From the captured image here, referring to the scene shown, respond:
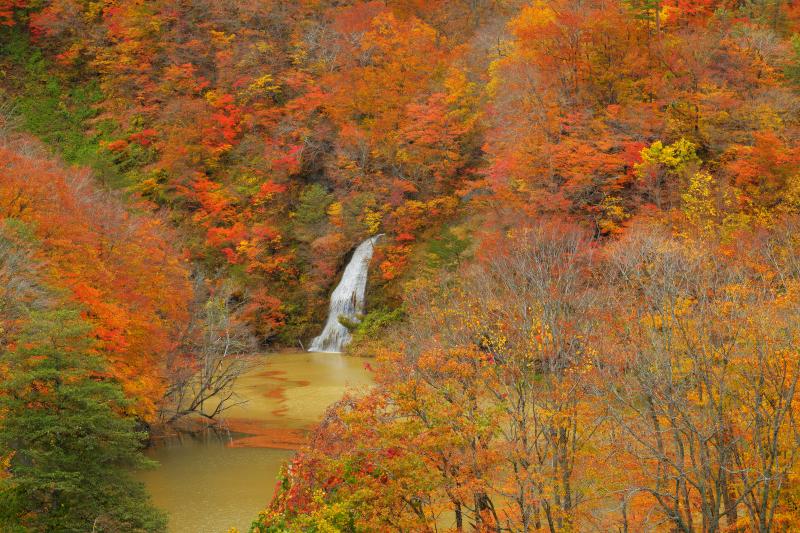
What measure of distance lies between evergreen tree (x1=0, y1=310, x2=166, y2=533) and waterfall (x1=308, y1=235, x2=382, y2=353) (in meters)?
22.9

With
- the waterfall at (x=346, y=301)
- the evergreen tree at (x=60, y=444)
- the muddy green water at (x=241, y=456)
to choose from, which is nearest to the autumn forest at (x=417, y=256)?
the evergreen tree at (x=60, y=444)

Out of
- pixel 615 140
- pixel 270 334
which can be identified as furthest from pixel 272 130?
pixel 615 140

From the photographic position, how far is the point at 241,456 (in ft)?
64.7

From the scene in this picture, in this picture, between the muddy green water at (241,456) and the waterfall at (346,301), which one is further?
the waterfall at (346,301)

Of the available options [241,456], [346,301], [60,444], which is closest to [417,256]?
[346,301]

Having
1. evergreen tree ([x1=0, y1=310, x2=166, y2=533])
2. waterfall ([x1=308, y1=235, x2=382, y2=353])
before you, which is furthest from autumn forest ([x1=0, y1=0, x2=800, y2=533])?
waterfall ([x1=308, y1=235, x2=382, y2=353])

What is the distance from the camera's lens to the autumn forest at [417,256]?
11234 millimetres

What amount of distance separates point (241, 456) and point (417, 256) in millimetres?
18433

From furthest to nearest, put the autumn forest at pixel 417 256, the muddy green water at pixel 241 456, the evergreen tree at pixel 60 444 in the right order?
the muddy green water at pixel 241 456 < the evergreen tree at pixel 60 444 < the autumn forest at pixel 417 256

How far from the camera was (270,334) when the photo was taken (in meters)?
39.0

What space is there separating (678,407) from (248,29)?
48594 millimetres

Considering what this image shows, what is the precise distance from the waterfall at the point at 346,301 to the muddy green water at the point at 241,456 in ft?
21.0

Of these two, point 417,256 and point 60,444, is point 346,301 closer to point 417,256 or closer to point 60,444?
point 417,256

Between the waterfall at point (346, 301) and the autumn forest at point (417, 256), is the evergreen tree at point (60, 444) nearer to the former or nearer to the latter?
the autumn forest at point (417, 256)
